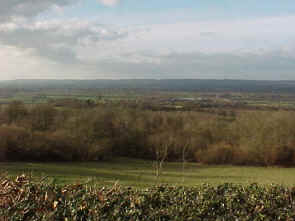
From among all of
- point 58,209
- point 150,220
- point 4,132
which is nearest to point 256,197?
point 150,220

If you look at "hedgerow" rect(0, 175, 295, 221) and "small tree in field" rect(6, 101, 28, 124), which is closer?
"hedgerow" rect(0, 175, 295, 221)

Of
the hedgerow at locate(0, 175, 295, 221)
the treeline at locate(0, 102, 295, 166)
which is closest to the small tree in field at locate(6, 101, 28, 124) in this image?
the treeline at locate(0, 102, 295, 166)

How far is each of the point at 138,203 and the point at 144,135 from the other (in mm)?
36654

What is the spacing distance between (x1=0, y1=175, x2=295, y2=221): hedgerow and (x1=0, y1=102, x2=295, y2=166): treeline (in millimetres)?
29112

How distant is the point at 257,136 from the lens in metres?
37.2

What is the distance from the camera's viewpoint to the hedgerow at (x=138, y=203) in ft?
13.6

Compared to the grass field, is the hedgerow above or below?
above

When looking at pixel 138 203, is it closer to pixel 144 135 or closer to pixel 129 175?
pixel 129 175

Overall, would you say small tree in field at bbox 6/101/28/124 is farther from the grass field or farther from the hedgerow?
the hedgerow

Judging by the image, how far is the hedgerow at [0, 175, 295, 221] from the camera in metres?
4.16

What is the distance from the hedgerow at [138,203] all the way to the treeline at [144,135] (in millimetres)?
29112

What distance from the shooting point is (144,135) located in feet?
135

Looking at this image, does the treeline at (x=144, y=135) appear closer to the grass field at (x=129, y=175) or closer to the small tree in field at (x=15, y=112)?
the small tree in field at (x=15, y=112)

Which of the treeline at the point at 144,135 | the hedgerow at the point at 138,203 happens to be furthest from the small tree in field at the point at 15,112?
the hedgerow at the point at 138,203
